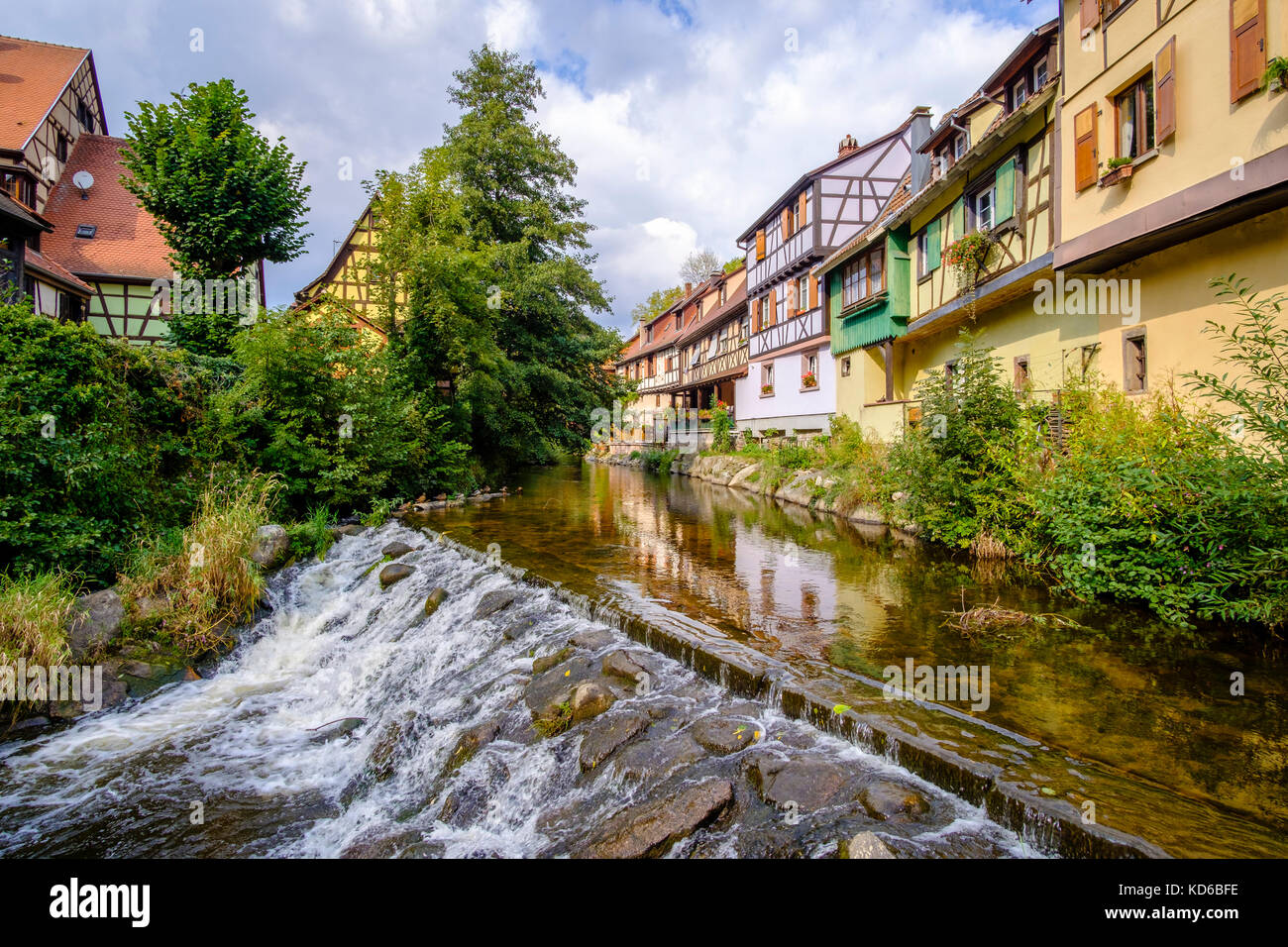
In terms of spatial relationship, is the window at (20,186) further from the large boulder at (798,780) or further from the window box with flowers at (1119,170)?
the window box with flowers at (1119,170)

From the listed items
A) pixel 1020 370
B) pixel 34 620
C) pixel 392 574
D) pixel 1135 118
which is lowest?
pixel 392 574

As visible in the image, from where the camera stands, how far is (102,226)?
77.4 ft

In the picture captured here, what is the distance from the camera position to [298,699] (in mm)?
6957

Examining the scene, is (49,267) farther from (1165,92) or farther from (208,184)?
(1165,92)

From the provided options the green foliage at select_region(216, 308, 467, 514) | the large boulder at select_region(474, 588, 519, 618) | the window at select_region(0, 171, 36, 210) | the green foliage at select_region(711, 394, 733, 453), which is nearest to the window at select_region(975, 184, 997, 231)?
the large boulder at select_region(474, 588, 519, 618)

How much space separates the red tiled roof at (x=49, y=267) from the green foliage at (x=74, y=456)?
13513mm

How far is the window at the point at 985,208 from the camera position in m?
13.8

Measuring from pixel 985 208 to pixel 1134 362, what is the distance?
20.6 feet

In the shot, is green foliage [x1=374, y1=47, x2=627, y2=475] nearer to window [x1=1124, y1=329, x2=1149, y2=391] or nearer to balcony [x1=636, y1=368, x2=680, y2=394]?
balcony [x1=636, y1=368, x2=680, y2=394]

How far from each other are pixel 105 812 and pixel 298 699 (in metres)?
2.17

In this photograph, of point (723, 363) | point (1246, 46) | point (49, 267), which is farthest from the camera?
point (723, 363)

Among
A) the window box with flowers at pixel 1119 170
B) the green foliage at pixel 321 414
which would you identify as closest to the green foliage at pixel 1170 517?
the window box with flowers at pixel 1119 170

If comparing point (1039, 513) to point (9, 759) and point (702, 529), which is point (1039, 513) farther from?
point (9, 759)

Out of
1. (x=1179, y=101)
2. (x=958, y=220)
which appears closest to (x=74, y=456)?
(x=1179, y=101)
